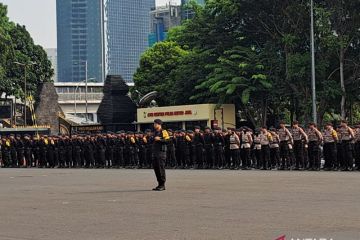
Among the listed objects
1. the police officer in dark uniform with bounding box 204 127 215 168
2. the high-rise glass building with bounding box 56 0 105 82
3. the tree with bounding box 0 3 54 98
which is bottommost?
the police officer in dark uniform with bounding box 204 127 215 168

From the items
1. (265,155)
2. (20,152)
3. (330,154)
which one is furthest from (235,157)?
(20,152)

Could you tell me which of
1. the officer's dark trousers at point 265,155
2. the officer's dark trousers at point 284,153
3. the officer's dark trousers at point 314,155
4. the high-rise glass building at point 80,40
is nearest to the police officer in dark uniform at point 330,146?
the officer's dark trousers at point 314,155

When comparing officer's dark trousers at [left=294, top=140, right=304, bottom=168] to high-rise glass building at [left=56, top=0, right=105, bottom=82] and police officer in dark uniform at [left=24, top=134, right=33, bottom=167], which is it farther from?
high-rise glass building at [left=56, top=0, right=105, bottom=82]

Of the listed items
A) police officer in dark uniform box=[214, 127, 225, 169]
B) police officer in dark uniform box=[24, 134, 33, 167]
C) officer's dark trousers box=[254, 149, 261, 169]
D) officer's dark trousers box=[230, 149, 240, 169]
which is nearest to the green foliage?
police officer in dark uniform box=[24, 134, 33, 167]

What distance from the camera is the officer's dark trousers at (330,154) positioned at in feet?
80.5

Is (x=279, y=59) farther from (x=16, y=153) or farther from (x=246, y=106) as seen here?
(x=16, y=153)

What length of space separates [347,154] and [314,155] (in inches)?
56.3

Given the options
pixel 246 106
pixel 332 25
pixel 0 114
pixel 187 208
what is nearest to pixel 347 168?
pixel 187 208

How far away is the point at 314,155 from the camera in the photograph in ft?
82.5

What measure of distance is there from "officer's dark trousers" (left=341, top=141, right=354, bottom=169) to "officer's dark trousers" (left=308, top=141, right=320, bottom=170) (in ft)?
3.44

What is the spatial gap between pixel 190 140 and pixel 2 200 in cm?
1495

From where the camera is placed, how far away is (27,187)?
20141 mm

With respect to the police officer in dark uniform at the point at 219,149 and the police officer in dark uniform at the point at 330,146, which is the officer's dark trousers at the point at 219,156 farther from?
the police officer in dark uniform at the point at 330,146

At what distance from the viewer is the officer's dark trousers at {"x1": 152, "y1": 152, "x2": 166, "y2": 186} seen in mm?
17000
